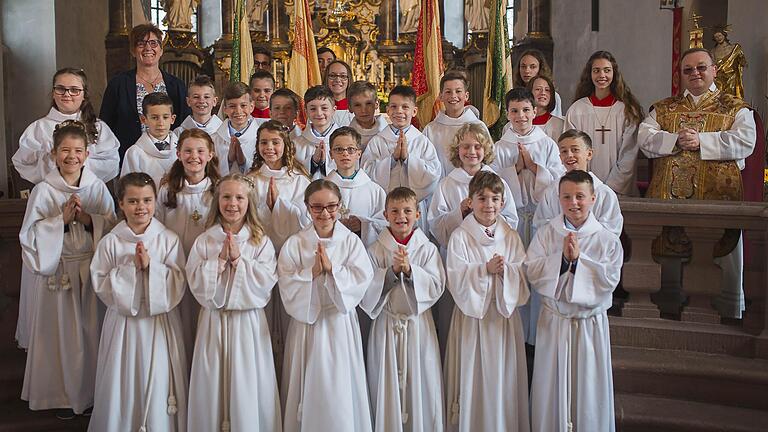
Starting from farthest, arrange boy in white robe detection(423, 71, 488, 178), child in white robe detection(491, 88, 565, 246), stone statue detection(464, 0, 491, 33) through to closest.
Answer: stone statue detection(464, 0, 491, 33) → boy in white robe detection(423, 71, 488, 178) → child in white robe detection(491, 88, 565, 246)

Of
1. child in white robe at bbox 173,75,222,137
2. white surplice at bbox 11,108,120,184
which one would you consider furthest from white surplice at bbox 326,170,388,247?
white surplice at bbox 11,108,120,184

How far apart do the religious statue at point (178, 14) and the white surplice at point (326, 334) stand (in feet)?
39.3

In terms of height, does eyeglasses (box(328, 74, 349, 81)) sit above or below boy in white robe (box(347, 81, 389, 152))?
above

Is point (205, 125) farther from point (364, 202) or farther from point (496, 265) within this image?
point (496, 265)

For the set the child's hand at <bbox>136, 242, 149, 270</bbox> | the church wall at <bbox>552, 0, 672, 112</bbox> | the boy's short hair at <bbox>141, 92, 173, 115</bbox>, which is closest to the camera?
the child's hand at <bbox>136, 242, 149, 270</bbox>

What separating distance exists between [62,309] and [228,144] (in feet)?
5.27

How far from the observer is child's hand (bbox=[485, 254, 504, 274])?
4.73 m

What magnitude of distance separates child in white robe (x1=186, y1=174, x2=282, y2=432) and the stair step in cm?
201

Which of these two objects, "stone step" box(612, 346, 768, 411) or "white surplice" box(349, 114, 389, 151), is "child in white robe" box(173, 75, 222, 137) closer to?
"white surplice" box(349, 114, 389, 151)

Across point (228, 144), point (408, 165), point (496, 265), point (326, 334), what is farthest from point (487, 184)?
point (228, 144)

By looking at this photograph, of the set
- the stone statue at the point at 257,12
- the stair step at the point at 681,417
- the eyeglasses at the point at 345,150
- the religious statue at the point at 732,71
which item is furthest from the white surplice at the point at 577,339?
the stone statue at the point at 257,12

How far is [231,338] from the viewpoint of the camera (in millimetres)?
4742

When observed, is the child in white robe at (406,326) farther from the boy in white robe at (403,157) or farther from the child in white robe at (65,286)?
the child in white robe at (65,286)

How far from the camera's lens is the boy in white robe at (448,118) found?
19.8 ft
